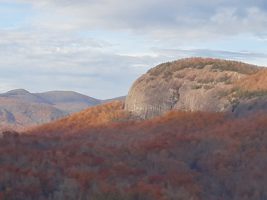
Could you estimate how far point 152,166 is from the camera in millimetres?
31375

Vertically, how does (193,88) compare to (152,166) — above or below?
above

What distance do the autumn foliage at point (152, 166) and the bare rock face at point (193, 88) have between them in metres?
6.28

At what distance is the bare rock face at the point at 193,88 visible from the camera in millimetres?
55938

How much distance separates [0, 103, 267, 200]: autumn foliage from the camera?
2155 cm

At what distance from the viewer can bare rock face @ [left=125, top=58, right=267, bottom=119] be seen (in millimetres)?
55938

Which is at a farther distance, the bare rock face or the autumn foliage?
the bare rock face

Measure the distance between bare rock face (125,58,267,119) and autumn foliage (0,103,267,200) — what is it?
6278 millimetres

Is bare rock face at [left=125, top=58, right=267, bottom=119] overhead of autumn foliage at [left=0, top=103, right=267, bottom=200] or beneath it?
overhead

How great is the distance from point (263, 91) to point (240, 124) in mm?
10799

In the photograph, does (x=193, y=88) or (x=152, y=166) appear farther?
(x=193, y=88)

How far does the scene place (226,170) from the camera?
31828 mm

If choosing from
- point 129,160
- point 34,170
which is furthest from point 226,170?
point 34,170

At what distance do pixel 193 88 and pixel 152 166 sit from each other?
29.0m

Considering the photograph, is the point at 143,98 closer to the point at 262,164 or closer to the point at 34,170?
the point at 262,164
